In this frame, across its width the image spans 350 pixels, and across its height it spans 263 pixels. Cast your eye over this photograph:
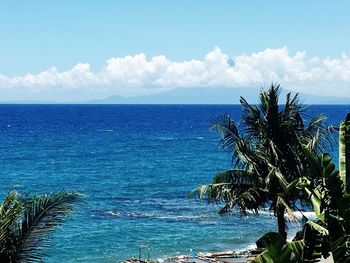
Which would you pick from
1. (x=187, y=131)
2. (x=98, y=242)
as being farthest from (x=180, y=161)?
(x=187, y=131)

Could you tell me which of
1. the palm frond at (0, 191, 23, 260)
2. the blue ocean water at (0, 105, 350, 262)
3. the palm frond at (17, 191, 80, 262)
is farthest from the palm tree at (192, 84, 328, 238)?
the palm frond at (0, 191, 23, 260)

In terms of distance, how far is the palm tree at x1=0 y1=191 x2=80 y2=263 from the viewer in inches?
397

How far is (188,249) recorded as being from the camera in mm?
35625

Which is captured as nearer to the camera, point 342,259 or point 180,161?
point 342,259

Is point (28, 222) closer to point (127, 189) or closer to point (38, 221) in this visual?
point (38, 221)

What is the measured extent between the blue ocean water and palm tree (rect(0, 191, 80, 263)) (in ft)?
7.74

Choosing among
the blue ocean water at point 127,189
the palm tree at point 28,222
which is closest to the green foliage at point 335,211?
the palm tree at point 28,222

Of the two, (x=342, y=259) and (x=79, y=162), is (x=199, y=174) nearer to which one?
(x=79, y=162)

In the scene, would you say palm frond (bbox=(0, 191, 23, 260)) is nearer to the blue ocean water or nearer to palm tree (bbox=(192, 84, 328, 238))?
the blue ocean water

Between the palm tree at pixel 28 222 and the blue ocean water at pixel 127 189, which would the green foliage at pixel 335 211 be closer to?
the palm tree at pixel 28 222

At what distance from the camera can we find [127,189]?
58188 mm

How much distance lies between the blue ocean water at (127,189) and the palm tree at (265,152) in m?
1.36

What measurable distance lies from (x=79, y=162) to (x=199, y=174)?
65.3 ft

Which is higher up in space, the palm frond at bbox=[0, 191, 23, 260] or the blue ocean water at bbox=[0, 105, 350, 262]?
the palm frond at bbox=[0, 191, 23, 260]
